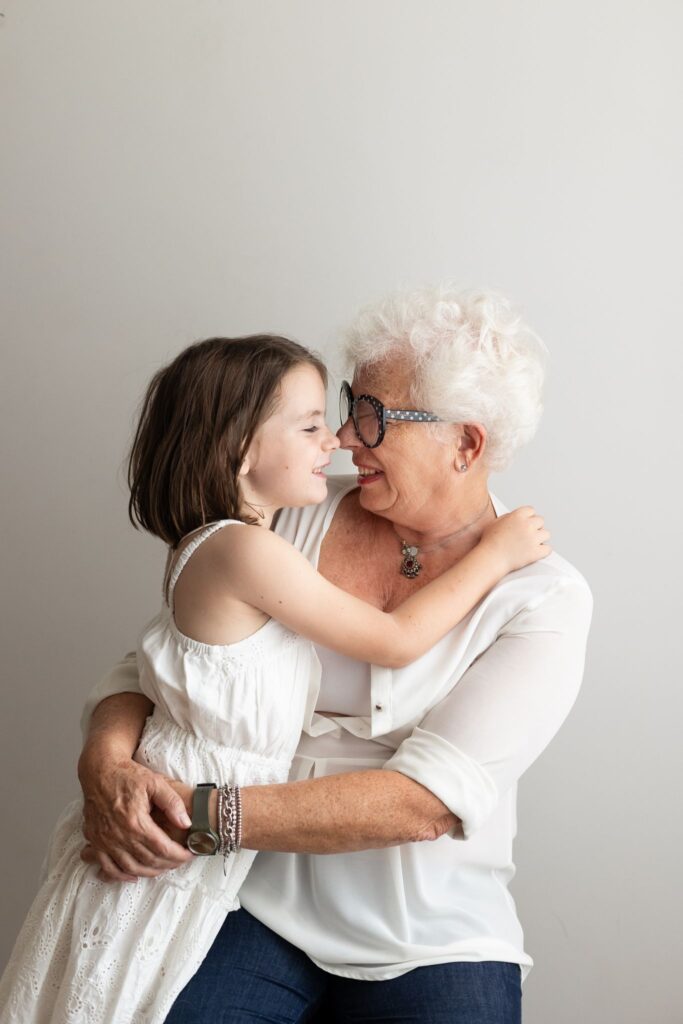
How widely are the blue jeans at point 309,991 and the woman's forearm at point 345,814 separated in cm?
28

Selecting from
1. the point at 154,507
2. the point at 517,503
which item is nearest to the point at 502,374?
the point at 517,503

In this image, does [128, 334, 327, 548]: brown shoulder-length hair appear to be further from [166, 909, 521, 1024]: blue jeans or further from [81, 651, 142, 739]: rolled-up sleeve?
[166, 909, 521, 1024]: blue jeans

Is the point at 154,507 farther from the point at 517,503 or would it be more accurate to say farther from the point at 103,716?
the point at 517,503

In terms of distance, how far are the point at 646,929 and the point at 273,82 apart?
6.92 ft

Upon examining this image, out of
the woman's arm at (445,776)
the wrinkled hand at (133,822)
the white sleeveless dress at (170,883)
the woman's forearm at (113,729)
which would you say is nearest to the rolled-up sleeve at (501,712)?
the woman's arm at (445,776)

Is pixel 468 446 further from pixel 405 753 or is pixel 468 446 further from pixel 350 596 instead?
pixel 405 753

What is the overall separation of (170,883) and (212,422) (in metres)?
0.78

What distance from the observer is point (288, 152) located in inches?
93.1

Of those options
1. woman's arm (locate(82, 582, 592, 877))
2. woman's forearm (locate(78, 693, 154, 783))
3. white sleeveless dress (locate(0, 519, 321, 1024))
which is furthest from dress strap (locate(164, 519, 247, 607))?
woman's arm (locate(82, 582, 592, 877))

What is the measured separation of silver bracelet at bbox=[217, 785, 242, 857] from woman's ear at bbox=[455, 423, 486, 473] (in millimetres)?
720

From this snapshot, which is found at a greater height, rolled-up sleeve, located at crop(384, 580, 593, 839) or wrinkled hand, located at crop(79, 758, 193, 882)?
rolled-up sleeve, located at crop(384, 580, 593, 839)

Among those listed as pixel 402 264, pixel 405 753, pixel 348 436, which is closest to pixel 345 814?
pixel 405 753

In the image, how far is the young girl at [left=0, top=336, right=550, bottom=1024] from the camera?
1698 millimetres

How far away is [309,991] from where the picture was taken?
188 cm
